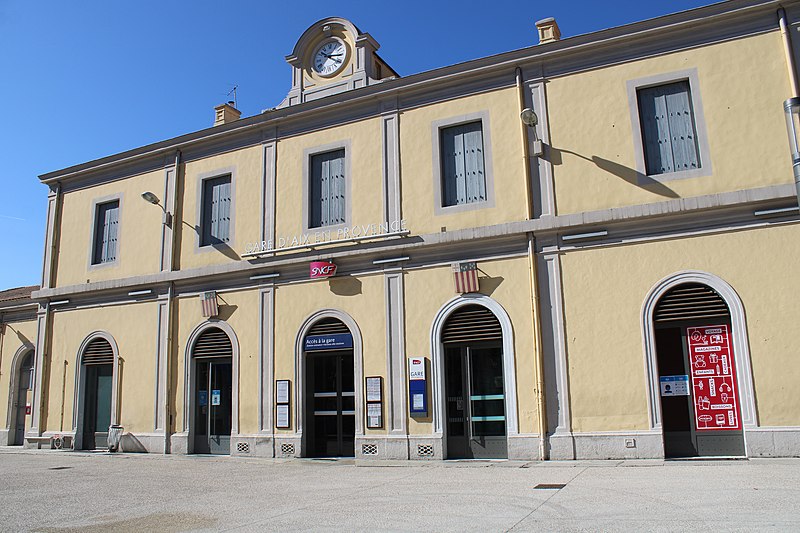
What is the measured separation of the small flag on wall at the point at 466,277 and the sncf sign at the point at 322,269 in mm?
2944

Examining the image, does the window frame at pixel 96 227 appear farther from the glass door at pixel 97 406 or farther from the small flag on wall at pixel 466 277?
the small flag on wall at pixel 466 277

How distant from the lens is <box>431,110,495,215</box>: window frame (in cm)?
1419

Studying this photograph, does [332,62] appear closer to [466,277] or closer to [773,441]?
[466,277]

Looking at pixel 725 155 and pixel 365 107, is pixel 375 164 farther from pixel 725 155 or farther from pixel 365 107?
pixel 725 155

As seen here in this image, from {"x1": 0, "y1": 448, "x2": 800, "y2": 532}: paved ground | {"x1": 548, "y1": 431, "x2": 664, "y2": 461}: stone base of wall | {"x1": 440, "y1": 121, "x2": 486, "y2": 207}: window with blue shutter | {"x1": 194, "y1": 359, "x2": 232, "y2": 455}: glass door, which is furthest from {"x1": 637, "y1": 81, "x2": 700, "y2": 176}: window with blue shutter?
{"x1": 194, "y1": 359, "x2": 232, "y2": 455}: glass door

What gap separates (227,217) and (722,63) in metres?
11.7

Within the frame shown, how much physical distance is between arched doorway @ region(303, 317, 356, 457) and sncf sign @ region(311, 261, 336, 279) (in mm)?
1001

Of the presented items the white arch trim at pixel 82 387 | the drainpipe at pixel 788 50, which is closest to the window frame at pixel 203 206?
the white arch trim at pixel 82 387

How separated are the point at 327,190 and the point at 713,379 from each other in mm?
9169

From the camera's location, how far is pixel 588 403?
496 inches

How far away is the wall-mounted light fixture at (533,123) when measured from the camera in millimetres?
12922

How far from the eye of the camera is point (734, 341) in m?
11.8

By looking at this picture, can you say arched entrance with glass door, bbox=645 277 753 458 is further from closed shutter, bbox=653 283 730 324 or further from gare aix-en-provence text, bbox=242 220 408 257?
gare aix-en-provence text, bbox=242 220 408 257

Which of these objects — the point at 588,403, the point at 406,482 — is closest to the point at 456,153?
the point at 588,403
